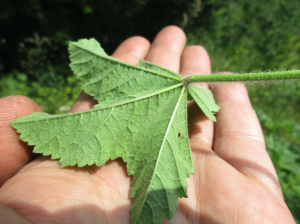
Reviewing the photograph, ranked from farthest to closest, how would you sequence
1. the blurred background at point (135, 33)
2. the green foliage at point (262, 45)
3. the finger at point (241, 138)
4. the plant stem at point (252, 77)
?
the green foliage at point (262, 45) → the blurred background at point (135, 33) → the finger at point (241, 138) → the plant stem at point (252, 77)

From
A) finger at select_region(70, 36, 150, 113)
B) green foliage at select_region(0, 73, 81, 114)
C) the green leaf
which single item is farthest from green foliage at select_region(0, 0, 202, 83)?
the green leaf

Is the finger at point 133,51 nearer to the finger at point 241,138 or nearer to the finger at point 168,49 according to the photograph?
the finger at point 168,49

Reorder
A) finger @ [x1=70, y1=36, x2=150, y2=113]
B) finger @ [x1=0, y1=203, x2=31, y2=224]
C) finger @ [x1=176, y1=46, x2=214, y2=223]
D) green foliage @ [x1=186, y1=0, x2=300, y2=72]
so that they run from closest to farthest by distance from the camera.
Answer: finger @ [x1=0, y1=203, x2=31, y2=224] → finger @ [x1=176, y1=46, x2=214, y2=223] → finger @ [x1=70, y1=36, x2=150, y2=113] → green foliage @ [x1=186, y1=0, x2=300, y2=72]

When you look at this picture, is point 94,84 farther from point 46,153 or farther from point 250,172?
point 250,172

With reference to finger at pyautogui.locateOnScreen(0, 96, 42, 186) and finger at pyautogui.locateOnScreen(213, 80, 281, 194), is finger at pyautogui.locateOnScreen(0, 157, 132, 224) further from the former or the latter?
finger at pyautogui.locateOnScreen(213, 80, 281, 194)

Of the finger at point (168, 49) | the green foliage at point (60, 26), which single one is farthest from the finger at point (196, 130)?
the green foliage at point (60, 26)

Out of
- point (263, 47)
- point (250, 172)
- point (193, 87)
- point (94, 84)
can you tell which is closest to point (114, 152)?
point (94, 84)

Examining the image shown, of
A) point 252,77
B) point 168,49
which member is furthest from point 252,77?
point 168,49
